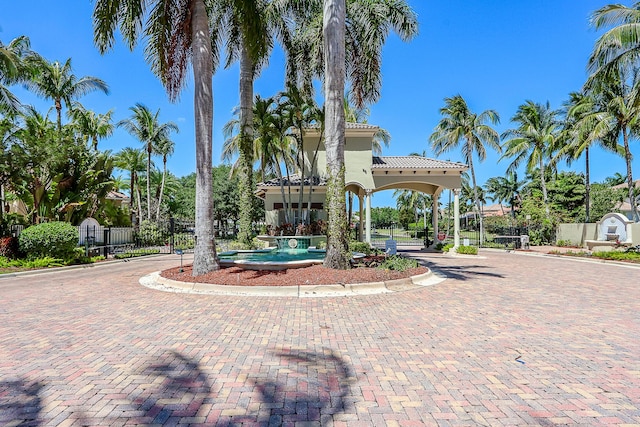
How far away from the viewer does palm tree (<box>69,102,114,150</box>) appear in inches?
1046

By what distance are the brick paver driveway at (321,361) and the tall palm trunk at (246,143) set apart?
1068 centimetres

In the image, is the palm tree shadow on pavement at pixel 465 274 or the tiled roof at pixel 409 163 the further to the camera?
the tiled roof at pixel 409 163

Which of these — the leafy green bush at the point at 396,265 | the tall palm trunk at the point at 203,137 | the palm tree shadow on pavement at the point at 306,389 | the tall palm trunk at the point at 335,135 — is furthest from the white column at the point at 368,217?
the palm tree shadow on pavement at the point at 306,389

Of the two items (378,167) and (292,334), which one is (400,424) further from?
(378,167)

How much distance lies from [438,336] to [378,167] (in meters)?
17.6

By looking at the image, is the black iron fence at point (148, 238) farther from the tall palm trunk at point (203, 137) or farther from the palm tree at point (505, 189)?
the palm tree at point (505, 189)

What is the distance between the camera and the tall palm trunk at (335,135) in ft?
35.3

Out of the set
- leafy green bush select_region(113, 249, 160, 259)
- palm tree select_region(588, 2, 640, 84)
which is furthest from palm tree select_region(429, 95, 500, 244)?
leafy green bush select_region(113, 249, 160, 259)

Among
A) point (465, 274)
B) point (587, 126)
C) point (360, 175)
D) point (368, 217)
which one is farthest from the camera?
point (587, 126)

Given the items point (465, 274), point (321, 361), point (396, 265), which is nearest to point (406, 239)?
point (465, 274)

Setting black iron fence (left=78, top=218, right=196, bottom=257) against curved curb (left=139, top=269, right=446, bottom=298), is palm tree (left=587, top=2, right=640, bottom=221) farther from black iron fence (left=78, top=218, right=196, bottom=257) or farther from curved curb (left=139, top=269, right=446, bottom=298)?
black iron fence (left=78, top=218, right=196, bottom=257)

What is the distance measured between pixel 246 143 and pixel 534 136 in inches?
1091

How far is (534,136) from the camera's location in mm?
31562

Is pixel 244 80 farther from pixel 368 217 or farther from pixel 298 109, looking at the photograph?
pixel 368 217
